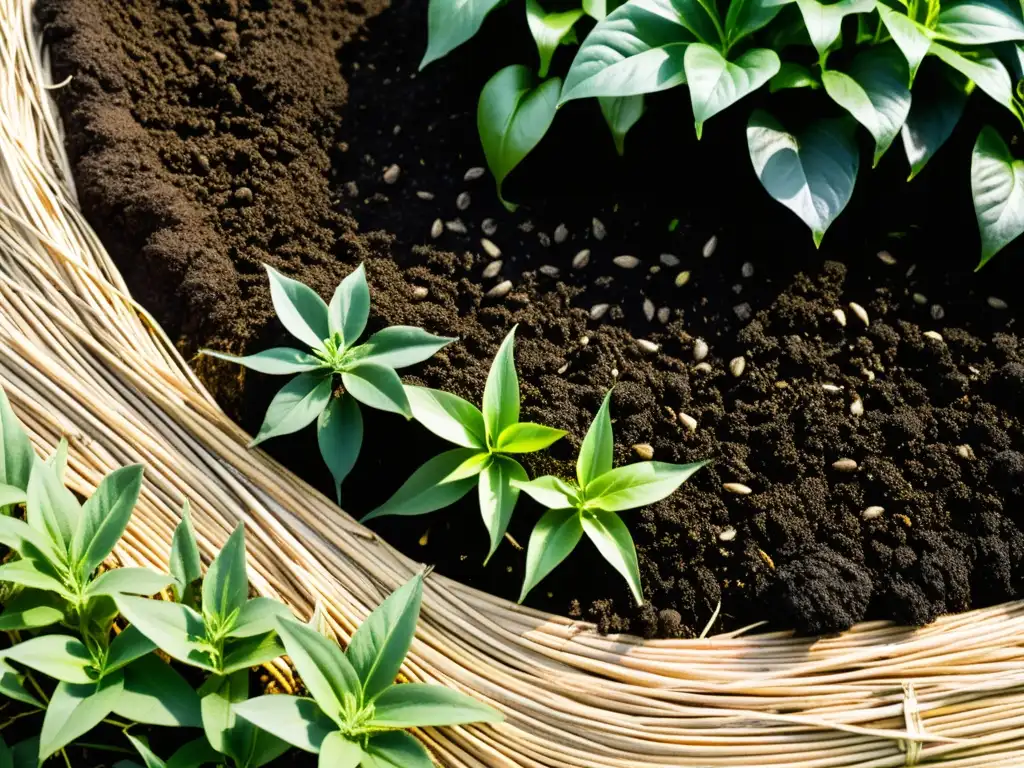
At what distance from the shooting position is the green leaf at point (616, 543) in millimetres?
1374

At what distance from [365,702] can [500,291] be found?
0.74 meters

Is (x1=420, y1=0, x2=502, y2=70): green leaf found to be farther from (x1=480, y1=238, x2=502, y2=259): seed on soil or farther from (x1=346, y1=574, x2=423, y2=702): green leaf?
(x1=346, y1=574, x2=423, y2=702): green leaf

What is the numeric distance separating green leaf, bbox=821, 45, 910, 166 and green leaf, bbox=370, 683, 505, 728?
1.05 metres

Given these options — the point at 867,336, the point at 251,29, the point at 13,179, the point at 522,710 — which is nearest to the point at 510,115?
the point at 251,29

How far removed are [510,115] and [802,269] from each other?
59 cm

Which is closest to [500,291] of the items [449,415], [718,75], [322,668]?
[449,415]

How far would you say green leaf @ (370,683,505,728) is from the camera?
4.00 ft

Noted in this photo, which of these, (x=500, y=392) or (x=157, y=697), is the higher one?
(x=500, y=392)

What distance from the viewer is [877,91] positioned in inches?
63.1

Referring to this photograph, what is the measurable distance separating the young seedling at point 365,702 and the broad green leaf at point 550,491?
22cm

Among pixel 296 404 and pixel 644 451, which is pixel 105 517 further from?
pixel 644 451

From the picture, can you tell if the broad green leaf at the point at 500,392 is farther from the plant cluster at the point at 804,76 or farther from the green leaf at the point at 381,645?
the plant cluster at the point at 804,76

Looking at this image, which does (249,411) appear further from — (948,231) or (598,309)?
(948,231)

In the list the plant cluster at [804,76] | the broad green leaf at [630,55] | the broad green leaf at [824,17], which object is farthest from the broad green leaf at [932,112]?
the broad green leaf at [630,55]
